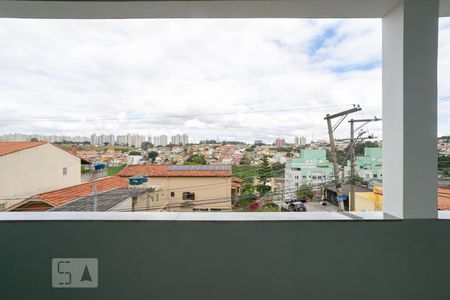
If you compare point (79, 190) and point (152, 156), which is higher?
point (152, 156)

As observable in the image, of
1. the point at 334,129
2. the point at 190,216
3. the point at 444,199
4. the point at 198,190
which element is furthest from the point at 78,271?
the point at 444,199

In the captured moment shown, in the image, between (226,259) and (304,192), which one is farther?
(304,192)

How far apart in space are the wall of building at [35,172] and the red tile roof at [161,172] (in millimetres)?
338

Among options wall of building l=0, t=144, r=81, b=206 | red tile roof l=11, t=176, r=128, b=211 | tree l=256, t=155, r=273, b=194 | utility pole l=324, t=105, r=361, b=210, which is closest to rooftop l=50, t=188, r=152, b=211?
red tile roof l=11, t=176, r=128, b=211

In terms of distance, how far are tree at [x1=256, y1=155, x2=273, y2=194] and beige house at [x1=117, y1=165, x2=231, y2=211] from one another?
0.20 meters

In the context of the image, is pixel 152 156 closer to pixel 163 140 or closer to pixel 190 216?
pixel 163 140

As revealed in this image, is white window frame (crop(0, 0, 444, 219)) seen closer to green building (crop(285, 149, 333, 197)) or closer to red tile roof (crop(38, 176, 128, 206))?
green building (crop(285, 149, 333, 197))

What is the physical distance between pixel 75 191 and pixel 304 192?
1.55 metres

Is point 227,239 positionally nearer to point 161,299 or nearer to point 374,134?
point 161,299

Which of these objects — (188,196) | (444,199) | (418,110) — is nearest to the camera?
(418,110)

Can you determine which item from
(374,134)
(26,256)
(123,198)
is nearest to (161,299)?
(123,198)

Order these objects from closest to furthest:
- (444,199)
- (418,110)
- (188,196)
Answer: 1. (418,110)
2. (444,199)
3. (188,196)

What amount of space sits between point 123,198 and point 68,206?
0.35 metres

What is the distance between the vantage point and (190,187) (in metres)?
1.54
